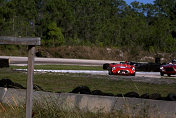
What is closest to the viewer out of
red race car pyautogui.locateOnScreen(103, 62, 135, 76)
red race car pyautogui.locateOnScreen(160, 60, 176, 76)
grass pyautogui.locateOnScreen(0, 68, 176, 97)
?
grass pyautogui.locateOnScreen(0, 68, 176, 97)

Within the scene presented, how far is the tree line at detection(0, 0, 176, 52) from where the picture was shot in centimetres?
6226

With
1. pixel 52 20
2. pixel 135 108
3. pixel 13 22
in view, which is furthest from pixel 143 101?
pixel 52 20

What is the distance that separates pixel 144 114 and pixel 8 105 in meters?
3.50

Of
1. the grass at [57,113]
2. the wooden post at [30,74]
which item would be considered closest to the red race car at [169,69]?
the grass at [57,113]

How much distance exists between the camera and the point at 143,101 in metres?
7.05

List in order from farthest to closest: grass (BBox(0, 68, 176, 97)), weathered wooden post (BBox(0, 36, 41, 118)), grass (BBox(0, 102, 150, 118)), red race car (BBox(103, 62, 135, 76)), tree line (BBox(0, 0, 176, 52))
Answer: tree line (BBox(0, 0, 176, 52)) → red race car (BBox(103, 62, 135, 76)) → grass (BBox(0, 68, 176, 97)) → grass (BBox(0, 102, 150, 118)) → weathered wooden post (BBox(0, 36, 41, 118))

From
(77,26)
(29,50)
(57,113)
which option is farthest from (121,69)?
(77,26)

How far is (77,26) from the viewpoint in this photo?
78438 mm

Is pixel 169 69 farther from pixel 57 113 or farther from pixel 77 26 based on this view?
pixel 77 26

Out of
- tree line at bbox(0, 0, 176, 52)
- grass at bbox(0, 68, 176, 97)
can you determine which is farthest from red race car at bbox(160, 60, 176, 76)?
tree line at bbox(0, 0, 176, 52)

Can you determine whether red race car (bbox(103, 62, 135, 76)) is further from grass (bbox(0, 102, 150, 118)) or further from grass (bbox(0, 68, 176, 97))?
grass (bbox(0, 102, 150, 118))

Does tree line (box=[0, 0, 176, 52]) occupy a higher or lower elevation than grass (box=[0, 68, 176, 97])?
higher

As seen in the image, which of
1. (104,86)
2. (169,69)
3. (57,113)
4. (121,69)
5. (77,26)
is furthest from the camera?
(77,26)

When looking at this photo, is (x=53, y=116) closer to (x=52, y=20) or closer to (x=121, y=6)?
(x=52, y=20)
